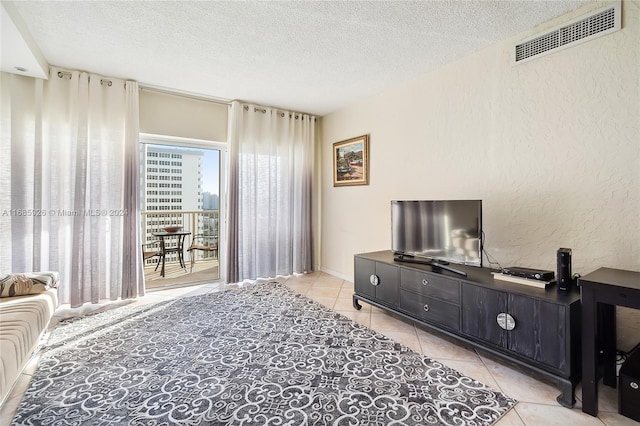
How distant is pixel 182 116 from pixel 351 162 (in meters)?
2.34

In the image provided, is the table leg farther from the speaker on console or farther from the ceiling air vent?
the ceiling air vent

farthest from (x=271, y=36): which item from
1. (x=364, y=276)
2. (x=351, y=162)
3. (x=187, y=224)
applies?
(x=187, y=224)

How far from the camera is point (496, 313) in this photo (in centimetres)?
195

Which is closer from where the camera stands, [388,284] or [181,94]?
[388,284]

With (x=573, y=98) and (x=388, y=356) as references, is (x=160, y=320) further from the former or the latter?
(x=573, y=98)

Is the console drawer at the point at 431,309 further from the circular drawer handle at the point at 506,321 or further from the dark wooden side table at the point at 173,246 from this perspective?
the dark wooden side table at the point at 173,246

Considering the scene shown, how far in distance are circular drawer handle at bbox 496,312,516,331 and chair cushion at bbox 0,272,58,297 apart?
3344mm

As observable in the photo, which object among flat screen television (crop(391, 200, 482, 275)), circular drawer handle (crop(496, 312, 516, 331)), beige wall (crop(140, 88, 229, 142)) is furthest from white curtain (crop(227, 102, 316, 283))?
circular drawer handle (crop(496, 312, 516, 331))

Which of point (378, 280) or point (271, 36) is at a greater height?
point (271, 36)

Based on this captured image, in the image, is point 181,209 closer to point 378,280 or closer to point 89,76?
point 89,76

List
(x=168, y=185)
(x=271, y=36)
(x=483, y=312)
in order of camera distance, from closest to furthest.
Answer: (x=483, y=312) < (x=271, y=36) < (x=168, y=185)

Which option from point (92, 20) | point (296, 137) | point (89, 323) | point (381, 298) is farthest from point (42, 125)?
point (381, 298)

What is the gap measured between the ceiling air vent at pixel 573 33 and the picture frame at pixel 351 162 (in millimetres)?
1906

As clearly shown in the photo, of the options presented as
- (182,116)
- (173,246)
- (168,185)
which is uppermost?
(182,116)
